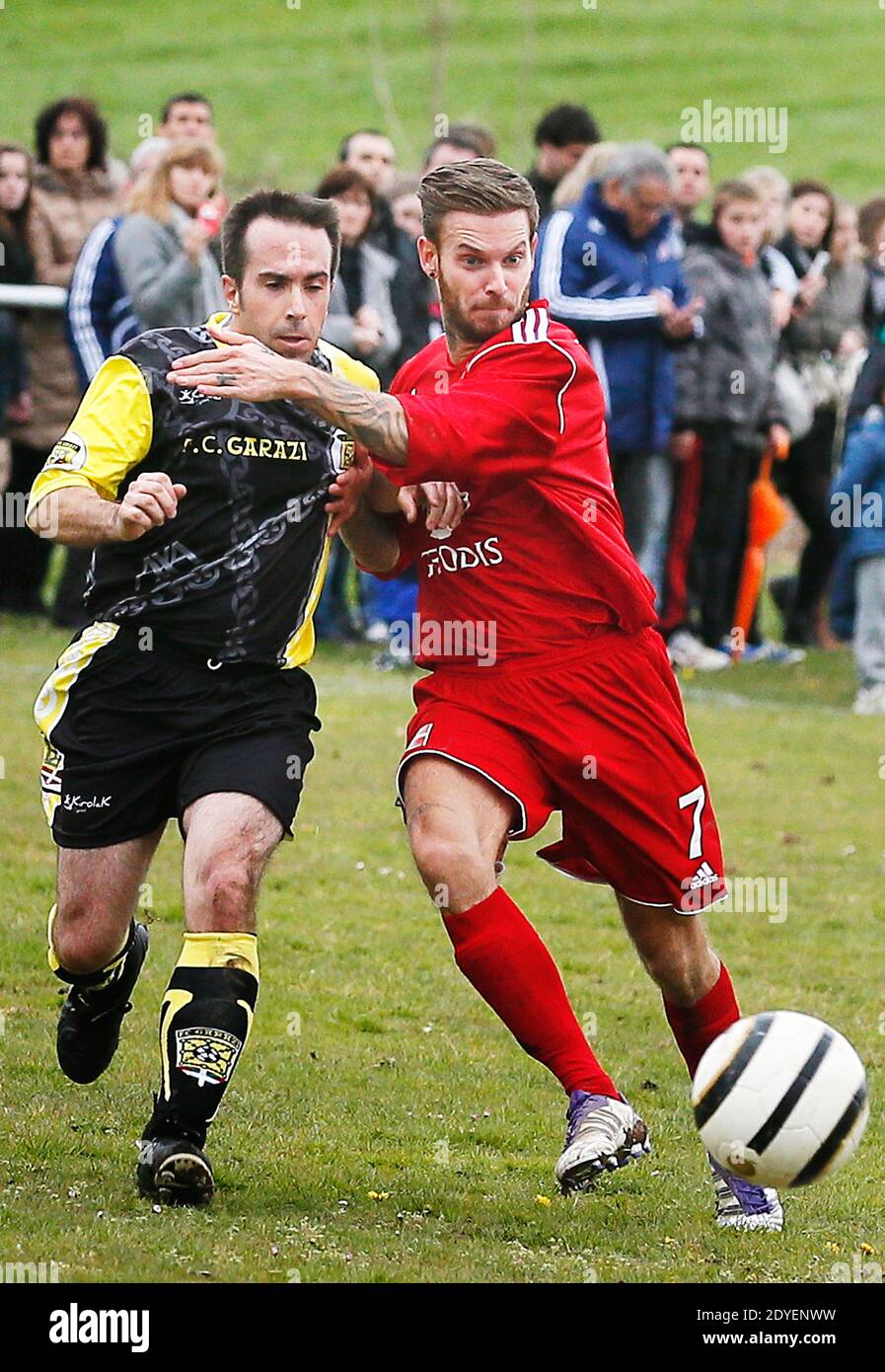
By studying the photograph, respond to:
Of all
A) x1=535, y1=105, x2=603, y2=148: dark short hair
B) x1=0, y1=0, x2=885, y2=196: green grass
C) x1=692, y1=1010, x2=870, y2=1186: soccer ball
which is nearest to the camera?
x1=692, y1=1010, x2=870, y2=1186: soccer ball

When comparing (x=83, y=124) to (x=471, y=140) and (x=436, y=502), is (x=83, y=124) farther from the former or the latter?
(x=436, y=502)

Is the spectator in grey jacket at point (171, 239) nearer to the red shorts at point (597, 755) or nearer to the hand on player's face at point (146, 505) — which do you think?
the red shorts at point (597, 755)

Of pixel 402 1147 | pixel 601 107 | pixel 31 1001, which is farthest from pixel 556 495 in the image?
pixel 601 107

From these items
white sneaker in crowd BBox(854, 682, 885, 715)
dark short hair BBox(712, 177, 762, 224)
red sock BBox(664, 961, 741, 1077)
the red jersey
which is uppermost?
dark short hair BBox(712, 177, 762, 224)

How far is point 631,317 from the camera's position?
40.4 feet

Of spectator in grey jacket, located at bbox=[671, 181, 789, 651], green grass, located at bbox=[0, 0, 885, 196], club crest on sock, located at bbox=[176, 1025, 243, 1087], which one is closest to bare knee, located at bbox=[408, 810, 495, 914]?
club crest on sock, located at bbox=[176, 1025, 243, 1087]

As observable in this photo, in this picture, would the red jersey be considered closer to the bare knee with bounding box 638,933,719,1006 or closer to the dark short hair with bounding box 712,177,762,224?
the bare knee with bounding box 638,933,719,1006

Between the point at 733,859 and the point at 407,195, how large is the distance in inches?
247

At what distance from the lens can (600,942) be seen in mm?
8109

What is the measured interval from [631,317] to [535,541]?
279 inches

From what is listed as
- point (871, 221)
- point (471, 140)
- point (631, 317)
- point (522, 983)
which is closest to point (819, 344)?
point (871, 221)

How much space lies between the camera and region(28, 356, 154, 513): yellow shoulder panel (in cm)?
530

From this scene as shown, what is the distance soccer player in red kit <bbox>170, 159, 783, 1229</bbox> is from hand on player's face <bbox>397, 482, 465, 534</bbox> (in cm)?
4

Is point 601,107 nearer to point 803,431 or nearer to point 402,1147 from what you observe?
point 803,431
